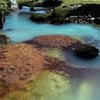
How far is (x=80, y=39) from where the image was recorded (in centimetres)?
4581

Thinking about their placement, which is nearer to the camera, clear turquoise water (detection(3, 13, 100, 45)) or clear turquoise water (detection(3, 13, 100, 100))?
clear turquoise water (detection(3, 13, 100, 100))

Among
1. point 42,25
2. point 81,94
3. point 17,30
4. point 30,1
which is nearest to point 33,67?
point 81,94

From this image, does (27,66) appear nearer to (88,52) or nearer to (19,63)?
(19,63)

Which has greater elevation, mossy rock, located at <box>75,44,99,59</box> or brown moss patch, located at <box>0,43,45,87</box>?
brown moss patch, located at <box>0,43,45,87</box>

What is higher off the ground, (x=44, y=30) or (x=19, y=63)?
(x=19, y=63)

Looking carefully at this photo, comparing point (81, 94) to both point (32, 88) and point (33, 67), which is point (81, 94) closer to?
point (32, 88)

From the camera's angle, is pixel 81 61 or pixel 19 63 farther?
pixel 81 61

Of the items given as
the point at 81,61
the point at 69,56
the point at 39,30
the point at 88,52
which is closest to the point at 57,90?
the point at 81,61

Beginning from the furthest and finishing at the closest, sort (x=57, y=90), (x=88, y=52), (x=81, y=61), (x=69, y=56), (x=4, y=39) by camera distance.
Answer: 1. (x=4, y=39)
2. (x=69, y=56)
3. (x=88, y=52)
4. (x=81, y=61)
5. (x=57, y=90)

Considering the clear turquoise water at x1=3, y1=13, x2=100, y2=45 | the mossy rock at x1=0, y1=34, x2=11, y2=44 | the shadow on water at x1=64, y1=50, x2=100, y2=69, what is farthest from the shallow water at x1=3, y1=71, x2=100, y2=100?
the clear turquoise water at x1=3, y1=13, x2=100, y2=45

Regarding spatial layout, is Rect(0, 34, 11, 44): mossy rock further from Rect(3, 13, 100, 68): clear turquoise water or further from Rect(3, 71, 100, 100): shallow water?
Rect(3, 71, 100, 100): shallow water

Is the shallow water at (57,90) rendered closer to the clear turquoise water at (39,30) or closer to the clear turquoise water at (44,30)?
the clear turquoise water at (44,30)

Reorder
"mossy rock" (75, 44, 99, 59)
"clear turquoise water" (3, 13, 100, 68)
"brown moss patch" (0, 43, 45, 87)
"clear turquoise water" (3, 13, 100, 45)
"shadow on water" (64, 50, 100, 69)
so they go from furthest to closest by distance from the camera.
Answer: "clear turquoise water" (3, 13, 100, 45) → "clear turquoise water" (3, 13, 100, 68) → "mossy rock" (75, 44, 99, 59) → "shadow on water" (64, 50, 100, 69) → "brown moss patch" (0, 43, 45, 87)

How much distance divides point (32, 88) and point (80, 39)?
19595 millimetres
